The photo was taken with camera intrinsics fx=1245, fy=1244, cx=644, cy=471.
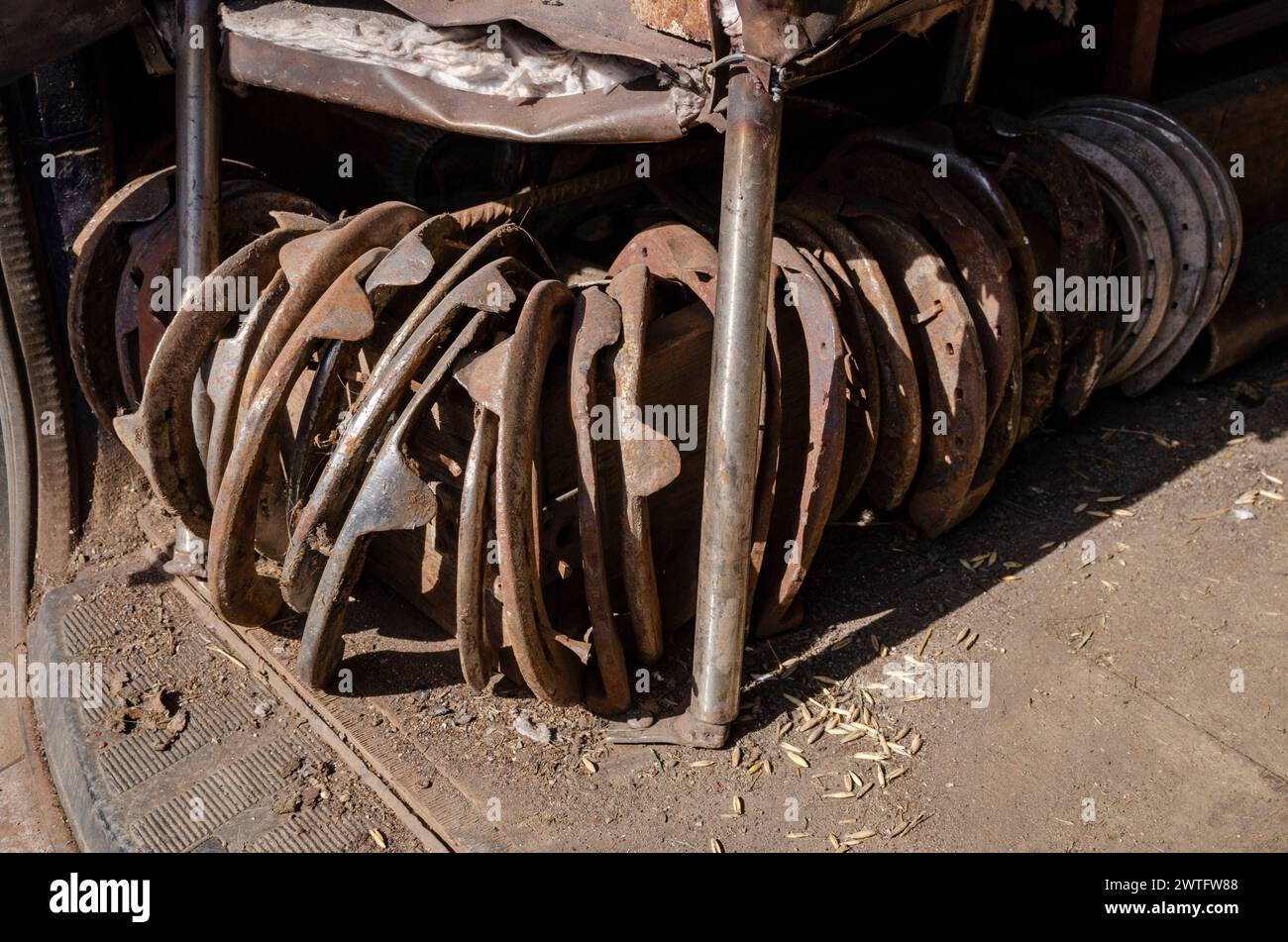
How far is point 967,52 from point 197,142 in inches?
115

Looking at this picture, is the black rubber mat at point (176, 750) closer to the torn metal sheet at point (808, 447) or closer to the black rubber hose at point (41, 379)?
the black rubber hose at point (41, 379)

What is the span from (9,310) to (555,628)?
2.33 meters

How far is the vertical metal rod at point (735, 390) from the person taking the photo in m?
3.03

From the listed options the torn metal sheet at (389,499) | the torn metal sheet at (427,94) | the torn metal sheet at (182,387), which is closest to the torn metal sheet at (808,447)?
the torn metal sheet at (427,94)

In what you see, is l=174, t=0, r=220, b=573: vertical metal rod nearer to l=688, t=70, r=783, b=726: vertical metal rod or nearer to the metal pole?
the metal pole

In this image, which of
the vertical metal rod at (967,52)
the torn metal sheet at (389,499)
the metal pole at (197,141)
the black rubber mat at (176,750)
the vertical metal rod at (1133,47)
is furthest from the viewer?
the vertical metal rod at (1133,47)

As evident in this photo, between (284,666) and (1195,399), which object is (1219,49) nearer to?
(1195,399)

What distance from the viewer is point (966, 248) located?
411 centimetres

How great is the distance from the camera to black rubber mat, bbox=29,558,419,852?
3348mm

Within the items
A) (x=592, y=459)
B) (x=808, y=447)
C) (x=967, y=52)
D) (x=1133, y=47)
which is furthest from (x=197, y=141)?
(x=1133, y=47)

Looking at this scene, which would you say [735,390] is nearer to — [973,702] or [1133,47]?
[973,702]

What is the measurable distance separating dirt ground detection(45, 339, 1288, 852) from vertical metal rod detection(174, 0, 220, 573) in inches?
48.5

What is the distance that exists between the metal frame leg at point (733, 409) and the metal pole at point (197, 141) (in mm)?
1760

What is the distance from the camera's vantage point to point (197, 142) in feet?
12.9
